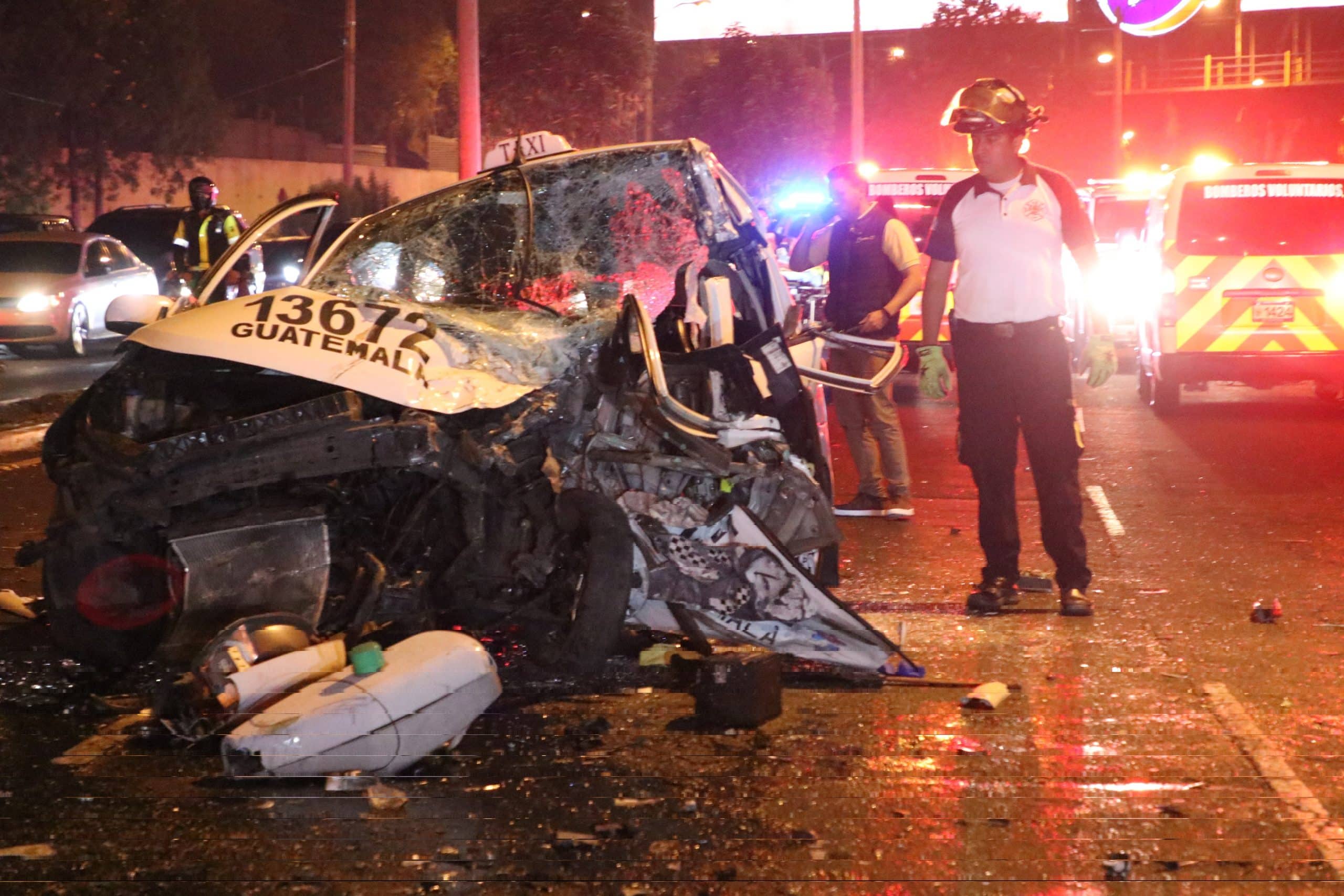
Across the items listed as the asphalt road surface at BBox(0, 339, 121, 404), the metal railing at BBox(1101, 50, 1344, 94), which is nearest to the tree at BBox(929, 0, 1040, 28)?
the metal railing at BBox(1101, 50, 1344, 94)

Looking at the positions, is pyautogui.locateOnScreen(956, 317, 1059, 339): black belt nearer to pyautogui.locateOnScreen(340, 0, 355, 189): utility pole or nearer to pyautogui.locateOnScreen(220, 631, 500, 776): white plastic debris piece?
pyautogui.locateOnScreen(220, 631, 500, 776): white plastic debris piece

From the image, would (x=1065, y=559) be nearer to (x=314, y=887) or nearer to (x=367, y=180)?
(x=314, y=887)

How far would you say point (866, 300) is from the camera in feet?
26.1

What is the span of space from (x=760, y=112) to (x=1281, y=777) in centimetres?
3537

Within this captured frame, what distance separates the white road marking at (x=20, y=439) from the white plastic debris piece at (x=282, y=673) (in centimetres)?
703

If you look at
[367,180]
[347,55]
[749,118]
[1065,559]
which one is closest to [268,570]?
[1065,559]

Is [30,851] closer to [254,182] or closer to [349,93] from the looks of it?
[349,93]

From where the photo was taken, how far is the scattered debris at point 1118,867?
11.2 ft

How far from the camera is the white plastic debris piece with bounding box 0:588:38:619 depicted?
5.81 meters

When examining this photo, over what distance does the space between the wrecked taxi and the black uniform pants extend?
100 cm

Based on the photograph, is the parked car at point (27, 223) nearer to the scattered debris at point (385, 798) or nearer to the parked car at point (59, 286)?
the parked car at point (59, 286)

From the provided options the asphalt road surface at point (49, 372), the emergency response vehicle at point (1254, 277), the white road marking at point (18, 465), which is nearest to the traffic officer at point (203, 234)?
the asphalt road surface at point (49, 372)

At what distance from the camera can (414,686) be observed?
13.8 feet

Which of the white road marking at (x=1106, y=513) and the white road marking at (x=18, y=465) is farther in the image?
the white road marking at (x=18, y=465)
